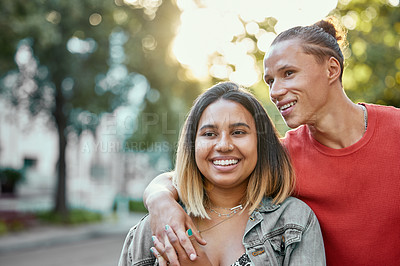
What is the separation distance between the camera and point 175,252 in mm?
2145

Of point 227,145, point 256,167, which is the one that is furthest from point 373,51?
point 227,145

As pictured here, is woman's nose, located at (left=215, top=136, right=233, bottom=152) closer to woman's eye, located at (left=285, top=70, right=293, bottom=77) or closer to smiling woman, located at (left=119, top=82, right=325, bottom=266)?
smiling woman, located at (left=119, top=82, right=325, bottom=266)

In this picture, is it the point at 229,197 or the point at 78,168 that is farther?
the point at 78,168

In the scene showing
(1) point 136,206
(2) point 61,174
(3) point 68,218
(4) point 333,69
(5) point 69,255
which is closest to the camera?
(4) point 333,69

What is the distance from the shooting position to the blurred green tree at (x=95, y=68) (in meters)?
12.6

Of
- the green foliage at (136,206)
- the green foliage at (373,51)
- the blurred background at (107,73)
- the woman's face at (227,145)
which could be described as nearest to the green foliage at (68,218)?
the blurred background at (107,73)

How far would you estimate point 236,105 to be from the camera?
252cm

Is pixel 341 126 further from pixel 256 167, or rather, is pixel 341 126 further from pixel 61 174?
pixel 61 174

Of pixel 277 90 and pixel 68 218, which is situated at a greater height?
pixel 277 90

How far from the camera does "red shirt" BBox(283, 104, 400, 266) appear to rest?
229 cm

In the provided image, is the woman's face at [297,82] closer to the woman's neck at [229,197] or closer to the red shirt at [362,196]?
the red shirt at [362,196]

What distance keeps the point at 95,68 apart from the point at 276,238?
1232 centimetres

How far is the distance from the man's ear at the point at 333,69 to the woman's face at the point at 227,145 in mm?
581

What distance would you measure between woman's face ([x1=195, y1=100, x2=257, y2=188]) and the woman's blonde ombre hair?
0.25 ft
